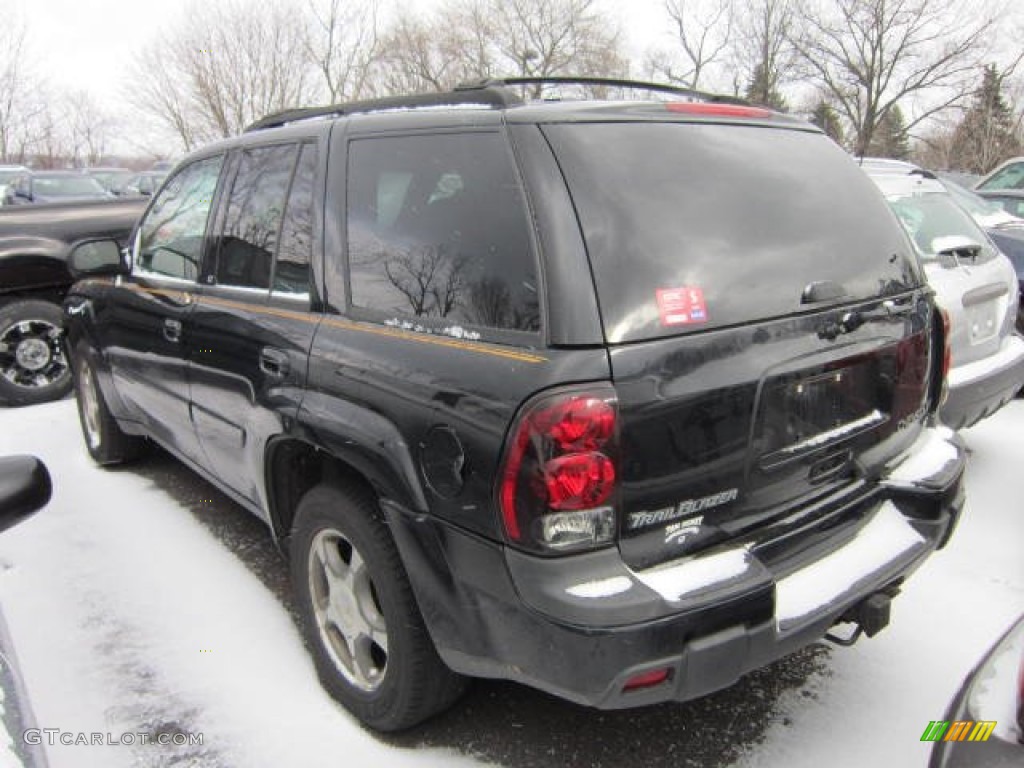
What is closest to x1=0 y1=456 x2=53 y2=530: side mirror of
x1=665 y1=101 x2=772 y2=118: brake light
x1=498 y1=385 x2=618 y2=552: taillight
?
x1=498 y1=385 x2=618 y2=552: taillight

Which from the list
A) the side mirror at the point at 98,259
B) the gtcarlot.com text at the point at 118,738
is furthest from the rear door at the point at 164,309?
the gtcarlot.com text at the point at 118,738

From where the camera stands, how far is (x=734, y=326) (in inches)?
79.4

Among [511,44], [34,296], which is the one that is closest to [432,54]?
[511,44]

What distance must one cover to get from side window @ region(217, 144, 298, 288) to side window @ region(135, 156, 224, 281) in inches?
10.2

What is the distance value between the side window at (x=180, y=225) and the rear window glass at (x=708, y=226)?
201 centimetres

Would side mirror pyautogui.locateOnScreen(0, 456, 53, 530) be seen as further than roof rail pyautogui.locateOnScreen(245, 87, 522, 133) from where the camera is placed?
No

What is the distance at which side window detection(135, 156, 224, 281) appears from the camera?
11.2ft

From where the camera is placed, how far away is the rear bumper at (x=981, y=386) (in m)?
3.95

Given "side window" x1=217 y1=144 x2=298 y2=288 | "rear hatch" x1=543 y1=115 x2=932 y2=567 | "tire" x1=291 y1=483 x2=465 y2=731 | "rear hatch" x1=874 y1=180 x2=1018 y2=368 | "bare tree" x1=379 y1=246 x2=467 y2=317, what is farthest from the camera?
"rear hatch" x1=874 y1=180 x2=1018 y2=368

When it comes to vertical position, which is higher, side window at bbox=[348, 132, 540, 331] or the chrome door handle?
side window at bbox=[348, 132, 540, 331]

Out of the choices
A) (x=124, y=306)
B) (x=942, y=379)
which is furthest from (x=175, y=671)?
(x=942, y=379)

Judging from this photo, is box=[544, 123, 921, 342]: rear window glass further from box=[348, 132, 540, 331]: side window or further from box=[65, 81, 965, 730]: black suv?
box=[348, 132, 540, 331]: side window

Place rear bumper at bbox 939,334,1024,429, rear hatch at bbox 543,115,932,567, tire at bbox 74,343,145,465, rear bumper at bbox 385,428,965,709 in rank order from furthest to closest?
1. tire at bbox 74,343,145,465
2. rear bumper at bbox 939,334,1024,429
3. rear hatch at bbox 543,115,932,567
4. rear bumper at bbox 385,428,965,709

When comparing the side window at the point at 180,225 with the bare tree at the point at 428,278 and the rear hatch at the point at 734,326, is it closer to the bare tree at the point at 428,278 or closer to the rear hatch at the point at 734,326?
the bare tree at the point at 428,278
